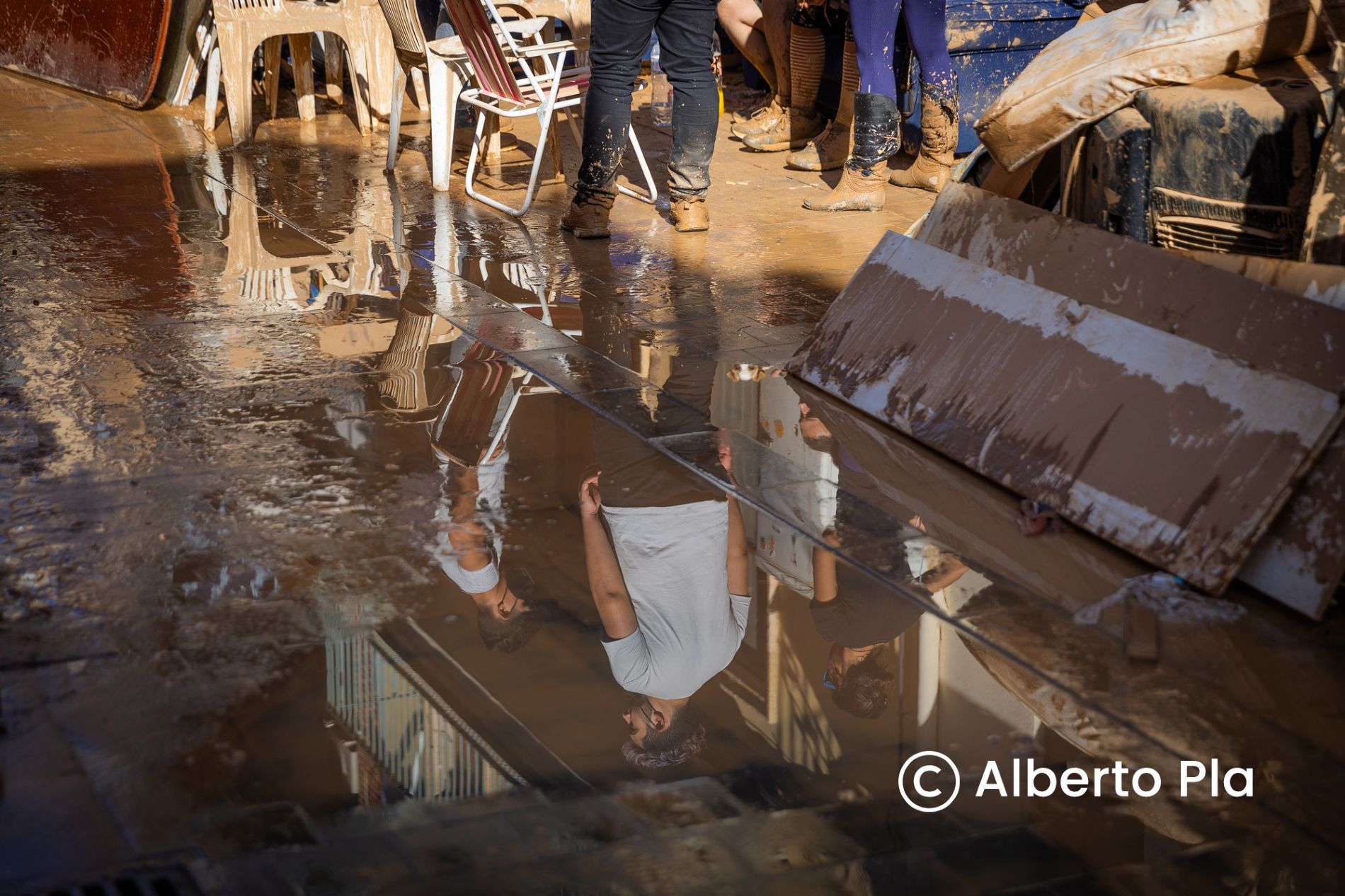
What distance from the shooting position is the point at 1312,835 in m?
2.10

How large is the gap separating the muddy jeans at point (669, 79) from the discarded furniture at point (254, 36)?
8.92ft

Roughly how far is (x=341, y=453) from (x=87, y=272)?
2146 mm

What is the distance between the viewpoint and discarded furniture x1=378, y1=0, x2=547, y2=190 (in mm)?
6324

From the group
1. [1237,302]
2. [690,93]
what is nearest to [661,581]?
[1237,302]

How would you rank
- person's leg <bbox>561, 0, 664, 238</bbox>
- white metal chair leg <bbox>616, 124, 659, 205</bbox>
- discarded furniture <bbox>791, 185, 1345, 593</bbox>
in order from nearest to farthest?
discarded furniture <bbox>791, 185, 1345, 593</bbox>, person's leg <bbox>561, 0, 664, 238</bbox>, white metal chair leg <bbox>616, 124, 659, 205</bbox>

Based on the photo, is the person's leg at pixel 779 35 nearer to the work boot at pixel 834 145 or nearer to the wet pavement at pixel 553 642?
the work boot at pixel 834 145

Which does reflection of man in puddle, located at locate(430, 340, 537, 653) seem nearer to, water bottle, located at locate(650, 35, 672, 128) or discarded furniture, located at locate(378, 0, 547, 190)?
discarded furniture, located at locate(378, 0, 547, 190)

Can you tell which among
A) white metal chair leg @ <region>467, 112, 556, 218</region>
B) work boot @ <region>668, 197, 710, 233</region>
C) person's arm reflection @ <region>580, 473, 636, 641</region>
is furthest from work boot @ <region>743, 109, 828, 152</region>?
person's arm reflection @ <region>580, 473, 636, 641</region>

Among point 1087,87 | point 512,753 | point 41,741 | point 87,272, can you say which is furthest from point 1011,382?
point 87,272

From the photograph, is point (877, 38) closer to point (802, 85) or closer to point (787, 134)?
point (802, 85)

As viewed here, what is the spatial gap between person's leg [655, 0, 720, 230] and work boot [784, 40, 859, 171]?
142cm

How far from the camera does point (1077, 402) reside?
10.7 ft

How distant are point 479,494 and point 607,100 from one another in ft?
9.13

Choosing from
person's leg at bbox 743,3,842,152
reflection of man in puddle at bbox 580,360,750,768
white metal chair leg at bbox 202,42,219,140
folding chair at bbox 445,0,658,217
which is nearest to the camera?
reflection of man in puddle at bbox 580,360,750,768
